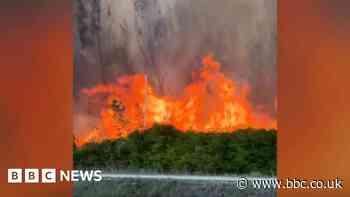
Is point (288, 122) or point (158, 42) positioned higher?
point (158, 42)

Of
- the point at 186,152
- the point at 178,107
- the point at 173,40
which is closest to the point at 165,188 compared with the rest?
the point at 186,152

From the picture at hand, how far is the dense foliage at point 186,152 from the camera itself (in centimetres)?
845

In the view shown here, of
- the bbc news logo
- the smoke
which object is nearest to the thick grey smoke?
the smoke

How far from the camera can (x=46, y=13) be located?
8391 millimetres

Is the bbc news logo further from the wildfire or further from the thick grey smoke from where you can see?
the thick grey smoke

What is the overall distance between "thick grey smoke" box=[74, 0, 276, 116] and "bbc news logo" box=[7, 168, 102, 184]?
30.1 inches

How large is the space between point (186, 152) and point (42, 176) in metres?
1.32

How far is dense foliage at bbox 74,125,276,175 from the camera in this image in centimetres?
845

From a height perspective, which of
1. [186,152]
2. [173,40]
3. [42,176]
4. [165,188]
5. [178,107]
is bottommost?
[165,188]

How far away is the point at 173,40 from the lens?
845cm

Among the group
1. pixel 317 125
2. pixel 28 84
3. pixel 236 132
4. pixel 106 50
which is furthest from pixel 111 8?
pixel 317 125

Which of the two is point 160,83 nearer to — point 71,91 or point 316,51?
point 71,91

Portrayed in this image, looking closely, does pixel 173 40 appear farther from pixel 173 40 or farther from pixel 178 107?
pixel 178 107

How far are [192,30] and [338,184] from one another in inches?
75.7
